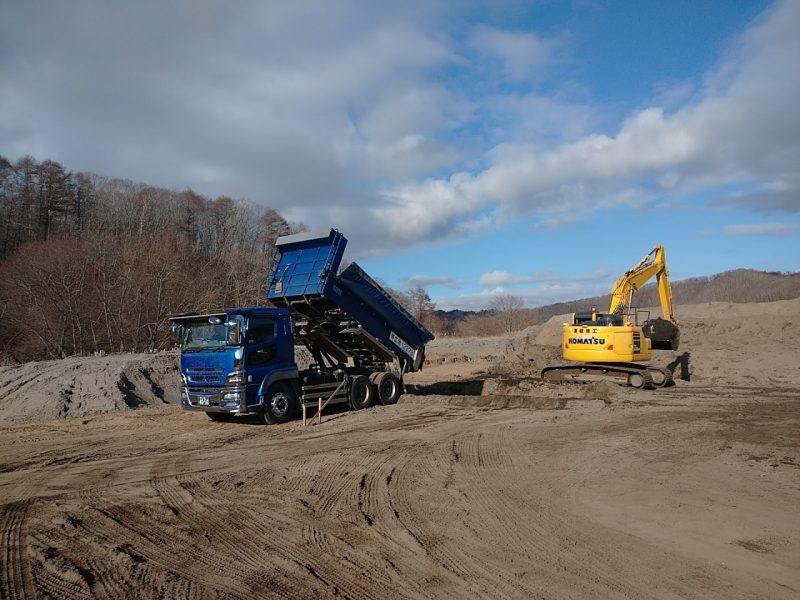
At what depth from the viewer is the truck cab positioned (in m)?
12.2

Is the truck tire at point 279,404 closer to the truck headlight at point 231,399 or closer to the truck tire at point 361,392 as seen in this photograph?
the truck headlight at point 231,399

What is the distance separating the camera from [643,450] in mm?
9758

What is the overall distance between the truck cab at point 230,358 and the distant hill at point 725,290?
60.4m

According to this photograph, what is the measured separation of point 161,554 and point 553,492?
4.64 metres

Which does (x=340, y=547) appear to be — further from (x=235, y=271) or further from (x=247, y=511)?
(x=235, y=271)

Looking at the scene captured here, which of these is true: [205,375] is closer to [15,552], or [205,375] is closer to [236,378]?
[236,378]

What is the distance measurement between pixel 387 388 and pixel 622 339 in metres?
7.91

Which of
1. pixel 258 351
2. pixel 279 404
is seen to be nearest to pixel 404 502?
pixel 258 351

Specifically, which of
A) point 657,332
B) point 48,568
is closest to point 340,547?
point 48,568

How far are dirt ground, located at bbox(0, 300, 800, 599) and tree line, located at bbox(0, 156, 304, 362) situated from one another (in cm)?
759

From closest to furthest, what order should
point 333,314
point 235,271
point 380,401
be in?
point 333,314
point 380,401
point 235,271

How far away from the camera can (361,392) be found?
50.8 feet

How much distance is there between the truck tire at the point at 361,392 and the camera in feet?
49.8

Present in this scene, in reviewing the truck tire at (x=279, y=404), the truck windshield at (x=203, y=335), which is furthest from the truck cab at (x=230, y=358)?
the truck tire at (x=279, y=404)
